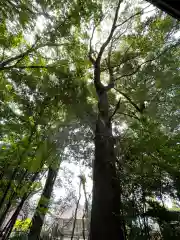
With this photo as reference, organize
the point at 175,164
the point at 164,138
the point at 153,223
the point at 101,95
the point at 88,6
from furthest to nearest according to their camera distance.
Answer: the point at 101,95 → the point at 88,6 → the point at 164,138 → the point at 175,164 → the point at 153,223

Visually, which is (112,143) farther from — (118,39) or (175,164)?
(118,39)

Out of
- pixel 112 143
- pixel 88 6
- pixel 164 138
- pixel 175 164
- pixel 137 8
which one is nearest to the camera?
pixel 175 164

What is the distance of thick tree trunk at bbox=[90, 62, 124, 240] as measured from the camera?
1361 mm

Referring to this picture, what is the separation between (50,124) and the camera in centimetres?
145

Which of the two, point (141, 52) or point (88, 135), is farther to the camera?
point (141, 52)

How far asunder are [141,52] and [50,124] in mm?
4656

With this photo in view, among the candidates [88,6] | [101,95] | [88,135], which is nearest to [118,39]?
[88,6]

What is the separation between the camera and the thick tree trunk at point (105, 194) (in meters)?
1.36

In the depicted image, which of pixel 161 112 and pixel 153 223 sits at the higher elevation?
pixel 161 112

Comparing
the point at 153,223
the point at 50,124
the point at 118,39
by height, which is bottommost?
the point at 153,223

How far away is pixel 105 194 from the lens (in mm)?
1615

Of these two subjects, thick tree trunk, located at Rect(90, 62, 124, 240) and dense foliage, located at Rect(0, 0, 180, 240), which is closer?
dense foliage, located at Rect(0, 0, 180, 240)

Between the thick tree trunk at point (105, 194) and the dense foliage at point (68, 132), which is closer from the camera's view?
the dense foliage at point (68, 132)

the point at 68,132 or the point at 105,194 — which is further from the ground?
the point at 68,132
